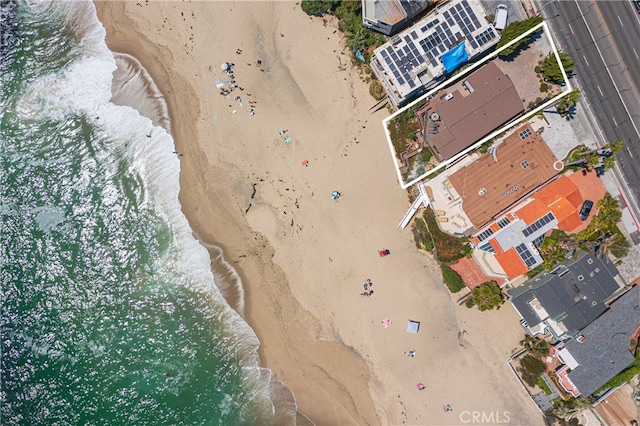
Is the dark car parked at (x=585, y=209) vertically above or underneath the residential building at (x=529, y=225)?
underneath

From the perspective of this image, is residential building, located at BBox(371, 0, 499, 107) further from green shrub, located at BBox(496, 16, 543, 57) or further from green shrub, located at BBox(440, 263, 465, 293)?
green shrub, located at BBox(440, 263, 465, 293)

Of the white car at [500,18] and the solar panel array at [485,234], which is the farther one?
the white car at [500,18]

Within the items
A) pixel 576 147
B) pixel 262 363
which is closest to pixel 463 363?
pixel 262 363

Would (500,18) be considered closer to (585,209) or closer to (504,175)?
(504,175)

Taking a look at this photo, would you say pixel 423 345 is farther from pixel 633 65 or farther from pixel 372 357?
pixel 633 65

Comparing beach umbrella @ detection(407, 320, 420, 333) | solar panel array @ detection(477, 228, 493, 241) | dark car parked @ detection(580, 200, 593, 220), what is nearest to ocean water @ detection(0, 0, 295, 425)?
beach umbrella @ detection(407, 320, 420, 333)

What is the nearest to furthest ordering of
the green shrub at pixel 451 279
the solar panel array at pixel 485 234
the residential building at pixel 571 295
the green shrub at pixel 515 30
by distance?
1. the residential building at pixel 571 295
2. the green shrub at pixel 515 30
3. the solar panel array at pixel 485 234
4. the green shrub at pixel 451 279

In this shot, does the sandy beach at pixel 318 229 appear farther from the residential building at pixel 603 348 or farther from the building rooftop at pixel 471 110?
the building rooftop at pixel 471 110
